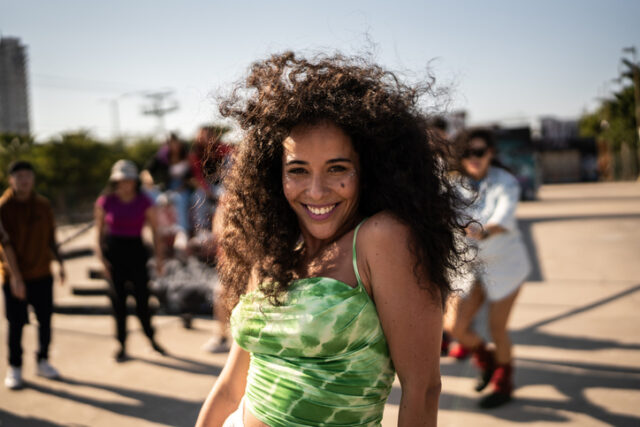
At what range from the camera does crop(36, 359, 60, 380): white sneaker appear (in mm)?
5113

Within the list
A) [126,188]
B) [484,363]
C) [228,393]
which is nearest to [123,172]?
[126,188]

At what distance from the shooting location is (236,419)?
161 centimetres

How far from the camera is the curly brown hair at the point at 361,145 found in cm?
149

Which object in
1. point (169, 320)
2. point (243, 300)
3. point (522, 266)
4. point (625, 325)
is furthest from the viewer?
point (169, 320)

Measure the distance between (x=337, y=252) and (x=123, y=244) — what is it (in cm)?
448

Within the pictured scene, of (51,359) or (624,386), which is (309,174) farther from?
(51,359)

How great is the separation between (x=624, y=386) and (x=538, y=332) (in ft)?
5.04

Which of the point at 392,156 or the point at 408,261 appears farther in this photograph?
the point at 392,156

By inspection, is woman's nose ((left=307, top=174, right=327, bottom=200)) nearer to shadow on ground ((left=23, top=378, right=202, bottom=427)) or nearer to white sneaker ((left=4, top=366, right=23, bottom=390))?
shadow on ground ((left=23, top=378, right=202, bottom=427))

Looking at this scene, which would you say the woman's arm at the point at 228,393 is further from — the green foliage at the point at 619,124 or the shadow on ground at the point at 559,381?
the green foliage at the point at 619,124

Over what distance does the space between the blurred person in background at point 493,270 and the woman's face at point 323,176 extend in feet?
8.02

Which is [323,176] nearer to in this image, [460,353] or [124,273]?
[460,353]

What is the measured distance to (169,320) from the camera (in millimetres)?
7156

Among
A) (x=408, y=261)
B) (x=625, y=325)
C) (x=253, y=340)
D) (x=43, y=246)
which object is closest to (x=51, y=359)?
(x=43, y=246)
